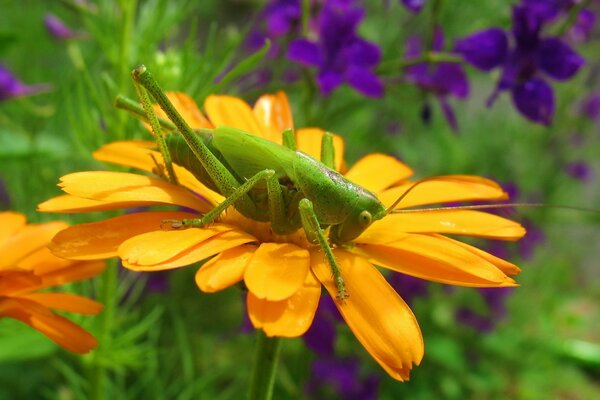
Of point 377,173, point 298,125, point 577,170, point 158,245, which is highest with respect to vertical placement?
point 158,245

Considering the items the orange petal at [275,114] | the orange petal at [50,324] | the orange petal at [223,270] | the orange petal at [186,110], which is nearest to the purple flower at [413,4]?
the orange petal at [275,114]

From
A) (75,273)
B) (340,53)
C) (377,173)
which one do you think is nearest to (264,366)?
(75,273)

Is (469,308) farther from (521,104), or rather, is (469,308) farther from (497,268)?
(497,268)

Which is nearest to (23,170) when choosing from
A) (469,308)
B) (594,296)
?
(469,308)

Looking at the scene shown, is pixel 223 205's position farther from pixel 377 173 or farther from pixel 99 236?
pixel 377 173

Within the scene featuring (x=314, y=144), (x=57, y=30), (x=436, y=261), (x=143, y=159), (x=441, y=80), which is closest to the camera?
(x=436, y=261)

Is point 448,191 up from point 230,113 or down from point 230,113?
down
